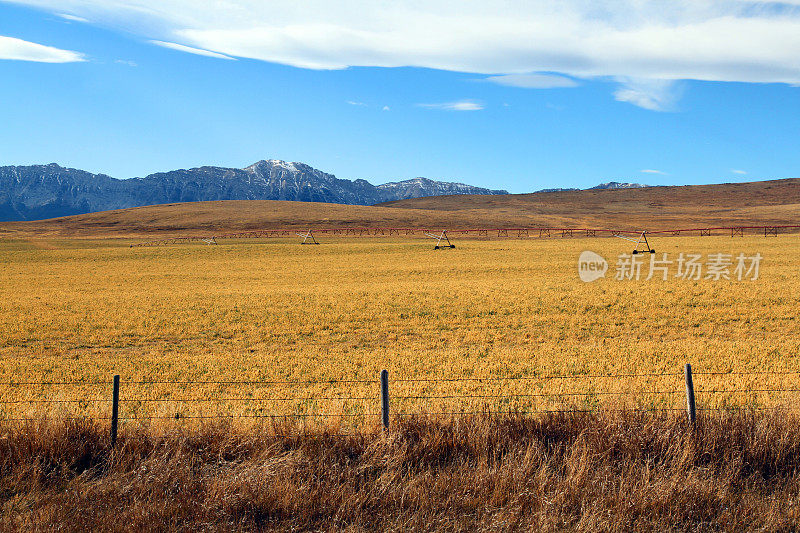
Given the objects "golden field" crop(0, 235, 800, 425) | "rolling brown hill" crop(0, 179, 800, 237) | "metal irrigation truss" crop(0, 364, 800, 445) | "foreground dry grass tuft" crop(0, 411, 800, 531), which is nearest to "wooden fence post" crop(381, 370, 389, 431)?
"metal irrigation truss" crop(0, 364, 800, 445)

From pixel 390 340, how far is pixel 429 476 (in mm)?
12771

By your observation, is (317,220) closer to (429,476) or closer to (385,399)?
(385,399)

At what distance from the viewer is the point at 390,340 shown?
65.8ft

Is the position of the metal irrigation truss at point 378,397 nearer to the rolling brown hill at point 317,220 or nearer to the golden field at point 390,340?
the golden field at point 390,340

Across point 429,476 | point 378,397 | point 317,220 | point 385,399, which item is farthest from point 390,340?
point 317,220

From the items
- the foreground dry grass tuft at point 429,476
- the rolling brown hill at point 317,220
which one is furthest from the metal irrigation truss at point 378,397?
the rolling brown hill at point 317,220

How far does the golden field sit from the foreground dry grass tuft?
3.88 feet

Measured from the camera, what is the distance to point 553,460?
7.62 meters

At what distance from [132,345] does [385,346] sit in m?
9.07

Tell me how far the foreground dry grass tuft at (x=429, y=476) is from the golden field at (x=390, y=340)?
1.18 metres

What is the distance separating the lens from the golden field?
39.8ft

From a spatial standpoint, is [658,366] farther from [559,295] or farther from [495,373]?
[559,295]

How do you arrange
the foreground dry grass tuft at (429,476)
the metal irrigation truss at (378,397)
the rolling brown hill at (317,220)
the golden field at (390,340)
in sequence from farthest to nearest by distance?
the rolling brown hill at (317,220)
the golden field at (390,340)
the metal irrigation truss at (378,397)
the foreground dry grass tuft at (429,476)

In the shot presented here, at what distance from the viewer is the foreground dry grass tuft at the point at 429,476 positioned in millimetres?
6719
